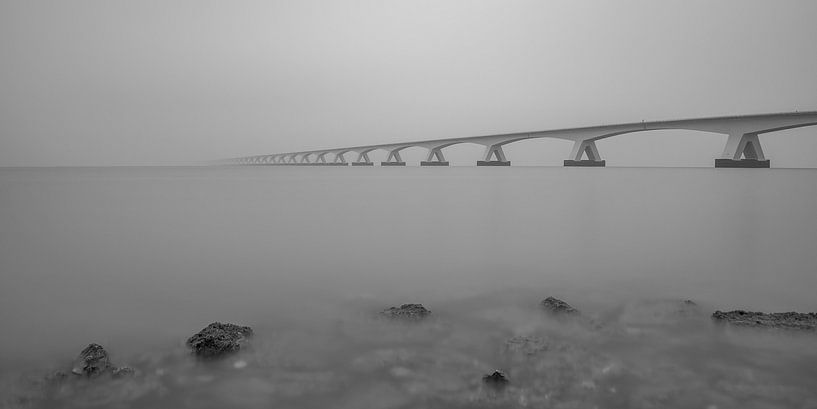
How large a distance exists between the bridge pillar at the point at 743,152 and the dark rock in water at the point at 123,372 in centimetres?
3842

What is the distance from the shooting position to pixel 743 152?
33.3 meters

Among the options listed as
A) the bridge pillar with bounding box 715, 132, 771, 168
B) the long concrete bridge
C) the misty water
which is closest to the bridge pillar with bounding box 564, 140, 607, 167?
the long concrete bridge

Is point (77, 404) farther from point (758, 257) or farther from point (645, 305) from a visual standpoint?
point (758, 257)

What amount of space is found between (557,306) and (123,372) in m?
1.87

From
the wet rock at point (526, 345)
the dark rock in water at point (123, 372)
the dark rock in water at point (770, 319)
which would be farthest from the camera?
the dark rock in water at point (770, 319)

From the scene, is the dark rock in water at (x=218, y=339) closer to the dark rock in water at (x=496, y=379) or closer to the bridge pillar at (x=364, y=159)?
the dark rock in water at (x=496, y=379)

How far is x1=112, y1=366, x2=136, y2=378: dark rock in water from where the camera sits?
1603mm

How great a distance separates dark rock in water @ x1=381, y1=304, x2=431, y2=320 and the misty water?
0.07m

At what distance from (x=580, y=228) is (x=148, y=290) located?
Result: 432 centimetres

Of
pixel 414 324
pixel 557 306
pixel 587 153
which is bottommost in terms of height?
pixel 414 324

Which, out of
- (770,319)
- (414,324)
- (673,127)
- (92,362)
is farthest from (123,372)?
(673,127)

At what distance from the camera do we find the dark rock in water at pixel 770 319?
2.04m

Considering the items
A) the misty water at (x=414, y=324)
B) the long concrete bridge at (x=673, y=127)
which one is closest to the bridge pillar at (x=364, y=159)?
the long concrete bridge at (x=673, y=127)

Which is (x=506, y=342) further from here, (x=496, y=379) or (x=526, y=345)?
(x=496, y=379)
